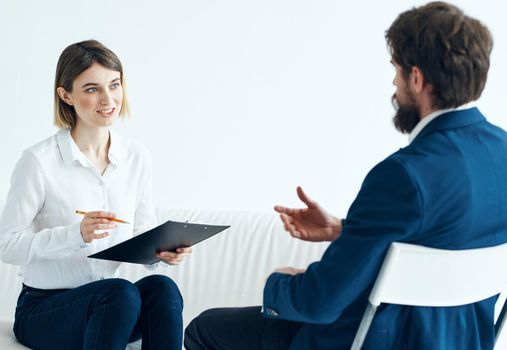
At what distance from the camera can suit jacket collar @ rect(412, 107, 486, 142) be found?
167 cm

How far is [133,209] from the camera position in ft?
8.50

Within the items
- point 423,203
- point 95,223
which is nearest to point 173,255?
point 95,223

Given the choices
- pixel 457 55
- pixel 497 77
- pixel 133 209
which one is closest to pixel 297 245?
pixel 133 209

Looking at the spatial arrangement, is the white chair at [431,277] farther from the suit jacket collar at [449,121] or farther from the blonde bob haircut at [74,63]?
the blonde bob haircut at [74,63]

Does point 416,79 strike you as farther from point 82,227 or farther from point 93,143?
point 93,143

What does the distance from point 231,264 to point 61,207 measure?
79 cm

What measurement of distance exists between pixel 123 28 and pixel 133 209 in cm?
131

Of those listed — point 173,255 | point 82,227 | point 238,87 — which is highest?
point 238,87

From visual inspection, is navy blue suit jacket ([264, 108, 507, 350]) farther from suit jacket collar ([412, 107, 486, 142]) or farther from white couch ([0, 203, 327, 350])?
white couch ([0, 203, 327, 350])

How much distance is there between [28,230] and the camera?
92.5 inches

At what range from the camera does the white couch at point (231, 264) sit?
9.61 ft

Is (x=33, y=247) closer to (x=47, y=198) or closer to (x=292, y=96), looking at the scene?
(x=47, y=198)

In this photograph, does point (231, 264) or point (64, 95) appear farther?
point (231, 264)

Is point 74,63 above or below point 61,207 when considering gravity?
above
